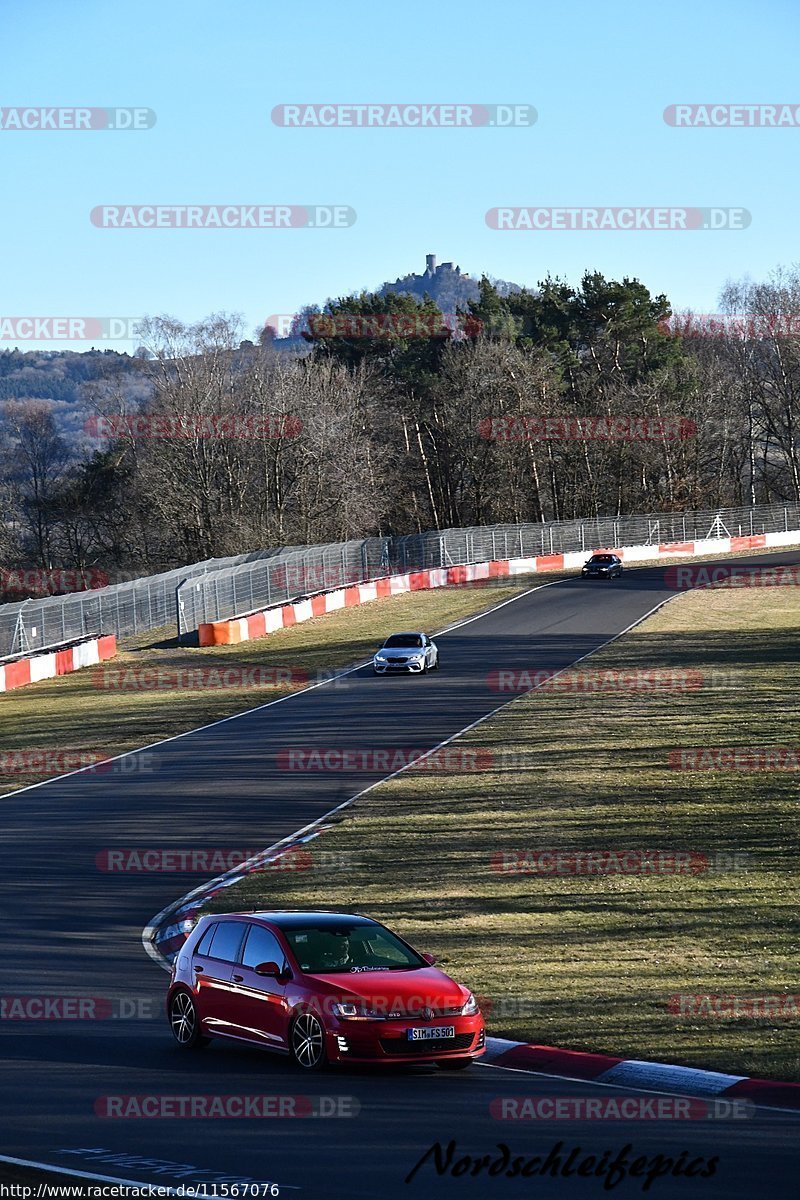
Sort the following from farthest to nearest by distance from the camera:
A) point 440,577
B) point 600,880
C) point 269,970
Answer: point 440,577 → point 600,880 → point 269,970

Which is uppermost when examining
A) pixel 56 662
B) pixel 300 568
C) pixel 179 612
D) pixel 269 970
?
pixel 300 568

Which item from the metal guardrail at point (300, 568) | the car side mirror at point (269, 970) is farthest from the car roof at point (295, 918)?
the metal guardrail at point (300, 568)

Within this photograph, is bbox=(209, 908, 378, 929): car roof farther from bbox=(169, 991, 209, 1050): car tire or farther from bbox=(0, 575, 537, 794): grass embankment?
bbox=(0, 575, 537, 794): grass embankment

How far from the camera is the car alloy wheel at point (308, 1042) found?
1163 cm

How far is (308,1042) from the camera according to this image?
462 inches

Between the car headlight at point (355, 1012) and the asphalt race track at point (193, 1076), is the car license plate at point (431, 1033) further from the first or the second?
the asphalt race track at point (193, 1076)

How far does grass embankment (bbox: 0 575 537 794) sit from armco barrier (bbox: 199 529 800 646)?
2.17 ft

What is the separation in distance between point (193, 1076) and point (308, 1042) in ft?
3.14

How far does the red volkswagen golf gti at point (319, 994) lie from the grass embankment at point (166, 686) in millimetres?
16779

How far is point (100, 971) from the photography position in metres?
15.9

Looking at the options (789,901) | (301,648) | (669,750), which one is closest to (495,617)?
(301,648)

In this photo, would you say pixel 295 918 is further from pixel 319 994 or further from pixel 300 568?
pixel 300 568

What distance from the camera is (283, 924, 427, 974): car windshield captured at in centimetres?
1234

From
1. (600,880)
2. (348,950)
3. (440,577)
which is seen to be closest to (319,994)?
(348,950)
